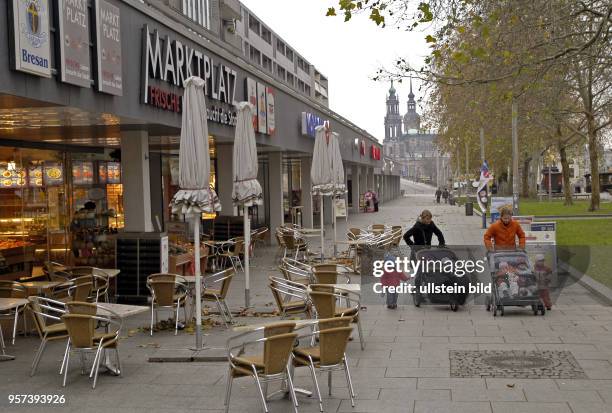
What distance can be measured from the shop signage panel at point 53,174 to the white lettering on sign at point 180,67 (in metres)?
4.26

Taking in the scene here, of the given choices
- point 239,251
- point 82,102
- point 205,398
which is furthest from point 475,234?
point 205,398

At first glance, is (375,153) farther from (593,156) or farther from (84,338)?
(84,338)

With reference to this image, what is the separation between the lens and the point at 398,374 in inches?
322

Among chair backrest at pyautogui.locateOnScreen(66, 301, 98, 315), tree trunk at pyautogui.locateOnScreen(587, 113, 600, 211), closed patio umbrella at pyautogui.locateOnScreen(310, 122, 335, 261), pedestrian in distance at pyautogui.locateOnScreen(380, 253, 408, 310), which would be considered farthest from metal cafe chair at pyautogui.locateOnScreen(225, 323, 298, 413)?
tree trunk at pyautogui.locateOnScreen(587, 113, 600, 211)

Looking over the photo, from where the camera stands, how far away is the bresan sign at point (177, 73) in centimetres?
1283

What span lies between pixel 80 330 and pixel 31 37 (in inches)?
143

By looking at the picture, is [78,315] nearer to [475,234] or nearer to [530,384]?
[530,384]

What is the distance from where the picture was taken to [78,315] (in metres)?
7.97

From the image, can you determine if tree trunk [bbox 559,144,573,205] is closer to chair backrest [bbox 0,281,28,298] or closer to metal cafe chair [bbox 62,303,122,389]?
chair backrest [bbox 0,281,28,298]

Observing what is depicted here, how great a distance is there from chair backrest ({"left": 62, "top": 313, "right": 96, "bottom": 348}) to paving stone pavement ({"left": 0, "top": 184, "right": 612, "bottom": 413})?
0.46m

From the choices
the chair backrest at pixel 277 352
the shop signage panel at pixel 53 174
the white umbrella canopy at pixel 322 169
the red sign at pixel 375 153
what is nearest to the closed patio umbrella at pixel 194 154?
the chair backrest at pixel 277 352

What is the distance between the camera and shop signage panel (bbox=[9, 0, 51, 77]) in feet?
28.7

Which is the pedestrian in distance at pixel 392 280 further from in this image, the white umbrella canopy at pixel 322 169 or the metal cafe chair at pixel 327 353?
the white umbrella canopy at pixel 322 169

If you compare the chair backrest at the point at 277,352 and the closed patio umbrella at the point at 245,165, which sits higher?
the closed patio umbrella at the point at 245,165
